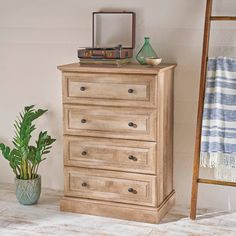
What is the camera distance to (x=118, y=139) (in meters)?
3.45

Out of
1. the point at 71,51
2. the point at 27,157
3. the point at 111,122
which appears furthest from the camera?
the point at 71,51

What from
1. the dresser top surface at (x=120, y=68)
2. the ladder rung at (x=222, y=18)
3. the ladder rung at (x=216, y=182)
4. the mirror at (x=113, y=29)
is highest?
the ladder rung at (x=222, y=18)

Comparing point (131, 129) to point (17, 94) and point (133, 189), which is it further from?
point (17, 94)

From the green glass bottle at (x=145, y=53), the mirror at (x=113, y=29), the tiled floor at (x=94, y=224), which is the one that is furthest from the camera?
the mirror at (x=113, y=29)

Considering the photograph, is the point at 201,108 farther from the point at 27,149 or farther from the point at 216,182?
the point at 27,149

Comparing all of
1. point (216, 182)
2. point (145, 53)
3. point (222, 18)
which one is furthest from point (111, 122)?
point (222, 18)

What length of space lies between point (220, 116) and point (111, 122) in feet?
2.10

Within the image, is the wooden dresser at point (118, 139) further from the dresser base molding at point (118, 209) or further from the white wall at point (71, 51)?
the white wall at point (71, 51)

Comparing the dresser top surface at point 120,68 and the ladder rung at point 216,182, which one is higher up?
the dresser top surface at point 120,68

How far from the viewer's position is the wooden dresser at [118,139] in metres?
3.36

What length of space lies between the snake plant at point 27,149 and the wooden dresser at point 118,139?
0.24 m

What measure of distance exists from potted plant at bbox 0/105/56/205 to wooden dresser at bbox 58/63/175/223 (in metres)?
0.24

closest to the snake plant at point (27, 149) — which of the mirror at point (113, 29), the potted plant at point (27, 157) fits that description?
the potted plant at point (27, 157)

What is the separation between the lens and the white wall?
11.7 ft
